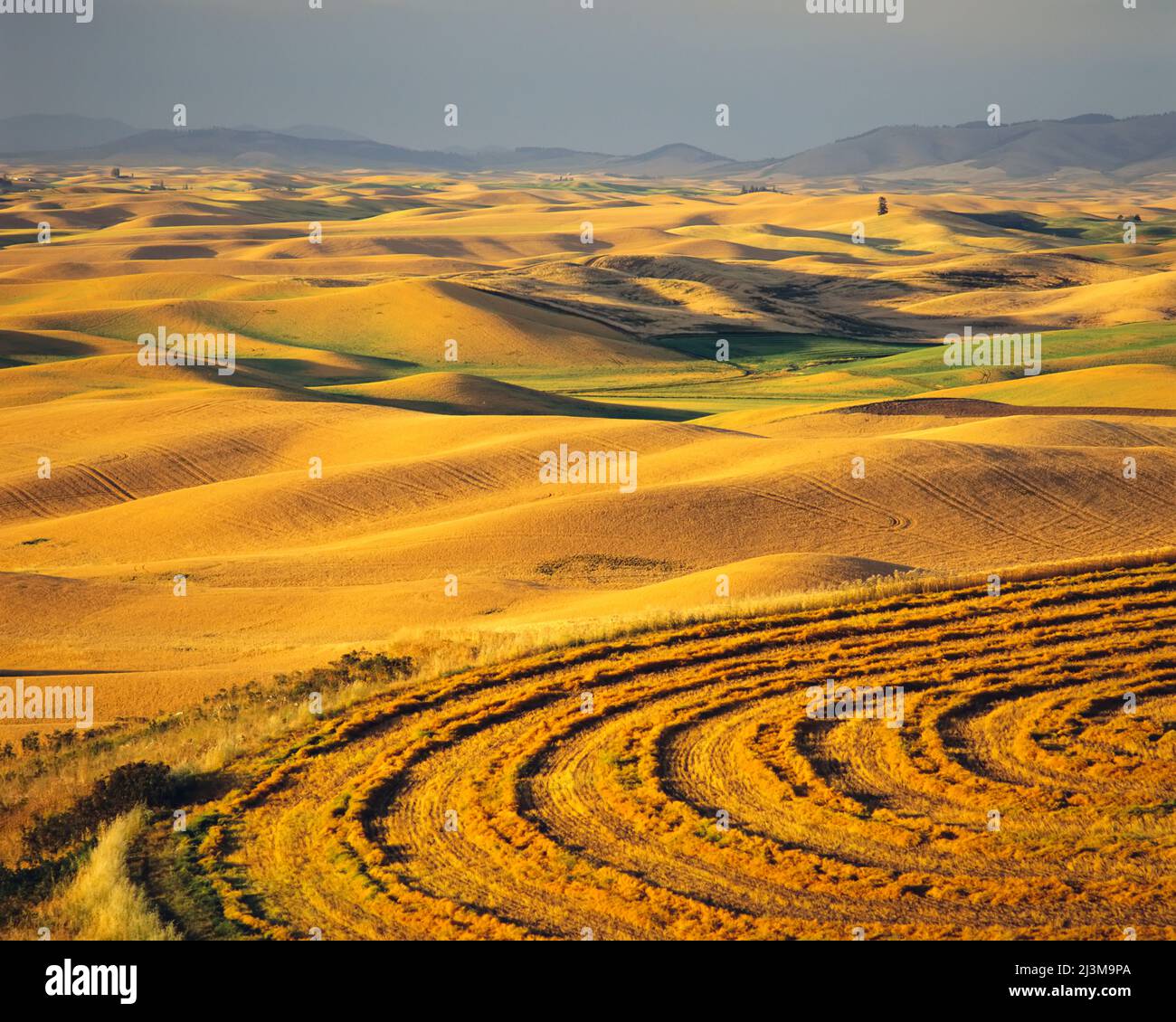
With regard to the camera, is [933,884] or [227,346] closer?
[933,884]

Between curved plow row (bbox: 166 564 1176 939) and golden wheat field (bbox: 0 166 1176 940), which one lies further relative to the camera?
golden wheat field (bbox: 0 166 1176 940)

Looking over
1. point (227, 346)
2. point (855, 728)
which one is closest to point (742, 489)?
point (855, 728)

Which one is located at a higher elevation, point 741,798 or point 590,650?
point 590,650

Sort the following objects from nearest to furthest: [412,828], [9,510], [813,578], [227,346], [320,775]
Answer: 1. [412,828]
2. [320,775]
3. [813,578]
4. [9,510]
5. [227,346]

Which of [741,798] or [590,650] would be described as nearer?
[741,798]

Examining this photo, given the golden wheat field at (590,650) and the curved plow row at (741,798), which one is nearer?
the curved plow row at (741,798)
